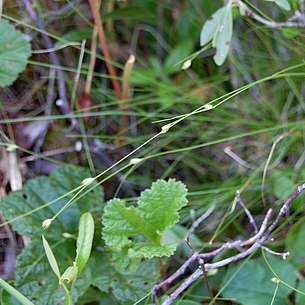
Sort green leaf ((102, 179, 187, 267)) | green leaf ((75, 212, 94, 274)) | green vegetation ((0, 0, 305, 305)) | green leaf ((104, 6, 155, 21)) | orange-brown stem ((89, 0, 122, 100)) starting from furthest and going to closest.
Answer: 1. green leaf ((104, 6, 155, 21))
2. orange-brown stem ((89, 0, 122, 100))
3. green vegetation ((0, 0, 305, 305))
4. green leaf ((102, 179, 187, 267))
5. green leaf ((75, 212, 94, 274))

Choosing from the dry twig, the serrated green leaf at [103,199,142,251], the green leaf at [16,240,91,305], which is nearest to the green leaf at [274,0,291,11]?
the dry twig

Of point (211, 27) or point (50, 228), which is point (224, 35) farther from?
point (50, 228)

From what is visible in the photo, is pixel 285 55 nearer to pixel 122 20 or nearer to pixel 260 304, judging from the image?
pixel 122 20

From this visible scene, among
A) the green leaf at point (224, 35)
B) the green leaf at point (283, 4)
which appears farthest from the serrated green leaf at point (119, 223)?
the green leaf at point (283, 4)

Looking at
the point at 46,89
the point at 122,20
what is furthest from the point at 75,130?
the point at 122,20

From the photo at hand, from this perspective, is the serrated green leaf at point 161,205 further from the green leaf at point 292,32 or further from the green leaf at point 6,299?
the green leaf at point 292,32

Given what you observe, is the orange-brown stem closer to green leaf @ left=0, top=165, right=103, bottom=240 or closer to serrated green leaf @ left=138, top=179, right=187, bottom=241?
green leaf @ left=0, top=165, right=103, bottom=240
